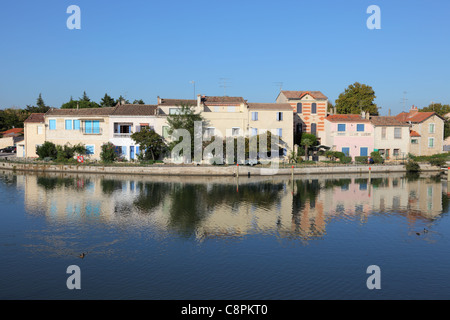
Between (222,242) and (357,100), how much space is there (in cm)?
5238

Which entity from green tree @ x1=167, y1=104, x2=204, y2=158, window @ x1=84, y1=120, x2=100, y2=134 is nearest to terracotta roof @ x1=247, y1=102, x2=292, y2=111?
green tree @ x1=167, y1=104, x2=204, y2=158

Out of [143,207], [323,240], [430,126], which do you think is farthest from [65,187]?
[430,126]

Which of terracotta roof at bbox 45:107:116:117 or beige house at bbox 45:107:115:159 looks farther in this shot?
terracotta roof at bbox 45:107:116:117

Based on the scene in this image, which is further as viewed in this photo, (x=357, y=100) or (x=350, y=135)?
(x=357, y=100)

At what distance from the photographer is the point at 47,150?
46.6 m

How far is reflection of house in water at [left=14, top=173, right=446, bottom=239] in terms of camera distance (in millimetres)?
22281

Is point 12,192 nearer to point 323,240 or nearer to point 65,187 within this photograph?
Answer: point 65,187

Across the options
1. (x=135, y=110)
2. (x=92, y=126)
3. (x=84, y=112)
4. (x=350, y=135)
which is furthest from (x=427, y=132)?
(x=84, y=112)

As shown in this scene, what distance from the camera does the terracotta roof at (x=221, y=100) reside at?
47.5m

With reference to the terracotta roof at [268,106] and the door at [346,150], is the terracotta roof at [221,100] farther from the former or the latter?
the door at [346,150]

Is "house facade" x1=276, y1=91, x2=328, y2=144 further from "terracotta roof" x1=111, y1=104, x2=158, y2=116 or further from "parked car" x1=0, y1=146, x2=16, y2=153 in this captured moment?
"parked car" x1=0, y1=146, x2=16, y2=153

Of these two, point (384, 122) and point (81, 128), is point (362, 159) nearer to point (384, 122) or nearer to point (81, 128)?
point (384, 122)

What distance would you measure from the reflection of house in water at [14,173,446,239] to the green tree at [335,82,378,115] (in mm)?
25641

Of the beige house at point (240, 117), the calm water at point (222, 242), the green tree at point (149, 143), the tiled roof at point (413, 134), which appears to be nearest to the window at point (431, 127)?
the tiled roof at point (413, 134)
